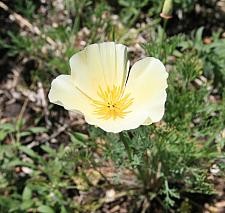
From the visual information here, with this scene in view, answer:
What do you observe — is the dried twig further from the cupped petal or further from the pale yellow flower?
the cupped petal

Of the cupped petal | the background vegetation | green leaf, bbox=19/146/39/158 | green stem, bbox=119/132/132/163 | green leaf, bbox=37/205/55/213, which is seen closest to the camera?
the cupped petal

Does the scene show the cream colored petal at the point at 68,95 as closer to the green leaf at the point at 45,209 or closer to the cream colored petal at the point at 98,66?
the cream colored petal at the point at 98,66

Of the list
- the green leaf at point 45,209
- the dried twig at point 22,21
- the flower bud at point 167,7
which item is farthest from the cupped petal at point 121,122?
the dried twig at point 22,21

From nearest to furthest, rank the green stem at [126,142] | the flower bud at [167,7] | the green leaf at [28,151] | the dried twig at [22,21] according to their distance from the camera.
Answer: the green stem at [126,142]
the flower bud at [167,7]
the green leaf at [28,151]
the dried twig at [22,21]

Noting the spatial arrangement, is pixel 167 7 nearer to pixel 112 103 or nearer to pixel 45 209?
pixel 112 103

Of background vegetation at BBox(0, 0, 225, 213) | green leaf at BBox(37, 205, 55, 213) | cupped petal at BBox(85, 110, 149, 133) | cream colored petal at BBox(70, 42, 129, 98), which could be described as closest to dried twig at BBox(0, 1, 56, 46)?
Answer: background vegetation at BBox(0, 0, 225, 213)

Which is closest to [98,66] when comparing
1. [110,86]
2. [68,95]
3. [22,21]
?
[110,86]

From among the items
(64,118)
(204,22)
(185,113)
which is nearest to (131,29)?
(204,22)
